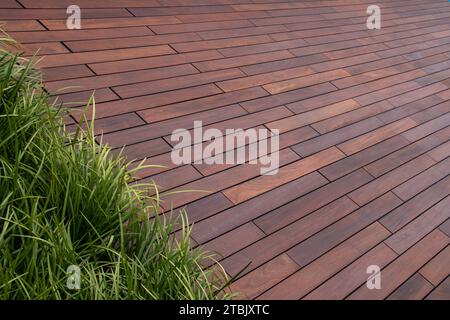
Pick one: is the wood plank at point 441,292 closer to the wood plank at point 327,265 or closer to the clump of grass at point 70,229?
the wood plank at point 327,265

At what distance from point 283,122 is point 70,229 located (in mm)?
1458

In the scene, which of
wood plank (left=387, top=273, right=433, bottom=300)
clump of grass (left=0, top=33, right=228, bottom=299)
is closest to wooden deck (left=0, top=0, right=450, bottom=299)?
wood plank (left=387, top=273, right=433, bottom=300)

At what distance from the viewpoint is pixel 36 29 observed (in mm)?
2660

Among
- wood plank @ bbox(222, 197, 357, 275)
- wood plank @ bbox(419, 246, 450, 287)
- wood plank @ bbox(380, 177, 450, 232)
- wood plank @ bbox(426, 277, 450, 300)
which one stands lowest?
wood plank @ bbox(426, 277, 450, 300)

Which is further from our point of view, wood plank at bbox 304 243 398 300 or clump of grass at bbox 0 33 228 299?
wood plank at bbox 304 243 398 300

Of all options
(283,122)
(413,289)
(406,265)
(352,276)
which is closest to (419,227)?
(406,265)

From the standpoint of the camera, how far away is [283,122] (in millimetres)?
2664

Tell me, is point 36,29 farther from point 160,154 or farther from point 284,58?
point 284,58

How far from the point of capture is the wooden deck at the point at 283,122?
194 cm

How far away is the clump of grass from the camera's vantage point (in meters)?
1.34

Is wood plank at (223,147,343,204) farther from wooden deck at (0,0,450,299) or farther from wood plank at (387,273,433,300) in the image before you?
wood plank at (387,273,433,300)

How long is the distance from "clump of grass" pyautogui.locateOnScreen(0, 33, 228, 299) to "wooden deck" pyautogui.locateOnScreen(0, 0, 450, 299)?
1.05 ft

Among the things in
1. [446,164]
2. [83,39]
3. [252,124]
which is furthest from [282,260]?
[83,39]
